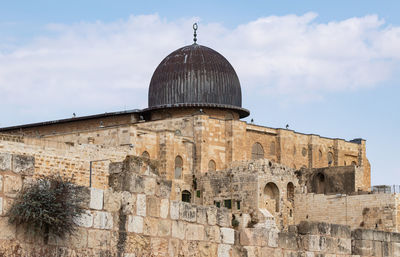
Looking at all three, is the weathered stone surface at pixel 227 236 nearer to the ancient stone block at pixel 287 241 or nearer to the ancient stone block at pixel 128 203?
the ancient stone block at pixel 287 241

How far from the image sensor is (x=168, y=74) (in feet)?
174

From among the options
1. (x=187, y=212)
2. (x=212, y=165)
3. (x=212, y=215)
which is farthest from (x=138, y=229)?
(x=212, y=165)

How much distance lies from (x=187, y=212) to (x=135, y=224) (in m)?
1.30

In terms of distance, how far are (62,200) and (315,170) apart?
42.4m

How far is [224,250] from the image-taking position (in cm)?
1472

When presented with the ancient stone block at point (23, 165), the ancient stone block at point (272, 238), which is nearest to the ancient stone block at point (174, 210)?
the ancient stone block at point (272, 238)

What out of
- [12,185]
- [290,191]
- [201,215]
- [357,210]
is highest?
[290,191]

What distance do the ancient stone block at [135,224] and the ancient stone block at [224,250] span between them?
6.86 feet

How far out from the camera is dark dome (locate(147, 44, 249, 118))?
5228 cm

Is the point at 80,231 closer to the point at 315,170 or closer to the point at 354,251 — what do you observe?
the point at 354,251

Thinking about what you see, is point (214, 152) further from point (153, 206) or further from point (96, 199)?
point (96, 199)

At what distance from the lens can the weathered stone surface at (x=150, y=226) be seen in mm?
13069

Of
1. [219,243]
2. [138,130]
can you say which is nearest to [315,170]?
[138,130]

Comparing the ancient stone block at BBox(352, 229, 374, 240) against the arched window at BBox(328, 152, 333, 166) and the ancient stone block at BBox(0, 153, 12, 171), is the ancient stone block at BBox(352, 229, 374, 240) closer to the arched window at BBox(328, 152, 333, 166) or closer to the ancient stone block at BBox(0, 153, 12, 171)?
the ancient stone block at BBox(0, 153, 12, 171)
